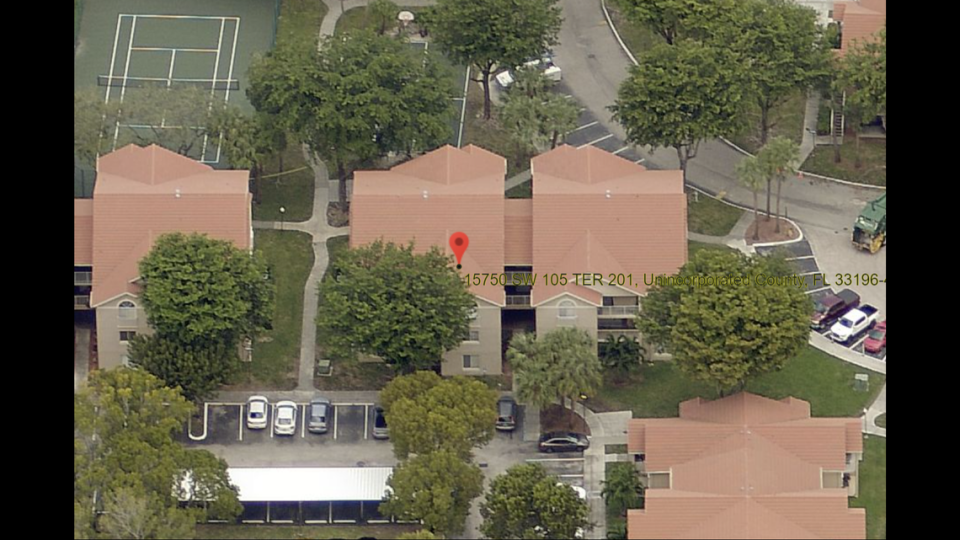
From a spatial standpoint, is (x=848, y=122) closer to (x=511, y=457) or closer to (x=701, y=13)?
(x=701, y=13)

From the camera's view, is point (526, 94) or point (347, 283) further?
point (526, 94)

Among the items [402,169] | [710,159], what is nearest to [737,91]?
[710,159]

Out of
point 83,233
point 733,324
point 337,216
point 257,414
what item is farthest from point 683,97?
point 83,233

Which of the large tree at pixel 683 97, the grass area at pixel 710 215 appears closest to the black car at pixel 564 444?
the grass area at pixel 710 215

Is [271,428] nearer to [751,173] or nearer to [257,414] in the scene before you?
[257,414]

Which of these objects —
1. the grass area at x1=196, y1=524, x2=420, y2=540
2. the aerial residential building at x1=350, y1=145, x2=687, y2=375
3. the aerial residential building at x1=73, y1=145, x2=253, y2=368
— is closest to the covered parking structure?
the grass area at x1=196, y1=524, x2=420, y2=540

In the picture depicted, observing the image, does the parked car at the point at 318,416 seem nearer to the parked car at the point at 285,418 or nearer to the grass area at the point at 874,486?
the parked car at the point at 285,418
